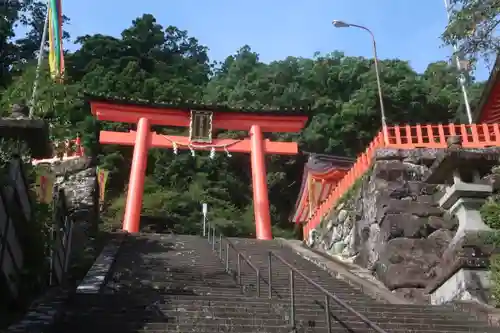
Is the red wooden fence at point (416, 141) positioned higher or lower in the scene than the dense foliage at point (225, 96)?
lower

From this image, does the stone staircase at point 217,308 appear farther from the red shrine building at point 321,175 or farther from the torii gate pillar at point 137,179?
the red shrine building at point 321,175

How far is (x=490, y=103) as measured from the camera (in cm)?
1612

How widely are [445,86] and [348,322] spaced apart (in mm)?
28216

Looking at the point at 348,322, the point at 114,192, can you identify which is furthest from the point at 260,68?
the point at 348,322

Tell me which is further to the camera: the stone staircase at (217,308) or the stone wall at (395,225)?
the stone wall at (395,225)

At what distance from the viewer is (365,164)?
535 inches

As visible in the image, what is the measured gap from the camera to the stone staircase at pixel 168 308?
5551 mm

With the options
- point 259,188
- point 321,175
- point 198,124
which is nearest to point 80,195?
point 259,188

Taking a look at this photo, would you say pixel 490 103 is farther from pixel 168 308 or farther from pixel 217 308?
pixel 168 308

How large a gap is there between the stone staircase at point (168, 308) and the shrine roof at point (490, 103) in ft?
33.3

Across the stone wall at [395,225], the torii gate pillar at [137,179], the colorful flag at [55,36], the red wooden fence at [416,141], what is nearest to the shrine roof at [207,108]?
the torii gate pillar at [137,179]

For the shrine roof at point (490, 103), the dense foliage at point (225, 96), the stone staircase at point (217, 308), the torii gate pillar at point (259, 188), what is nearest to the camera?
the stone staircase at point (217, 308)

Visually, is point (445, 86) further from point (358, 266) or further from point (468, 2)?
point (468, 2)

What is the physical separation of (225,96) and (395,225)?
22.9 meters
